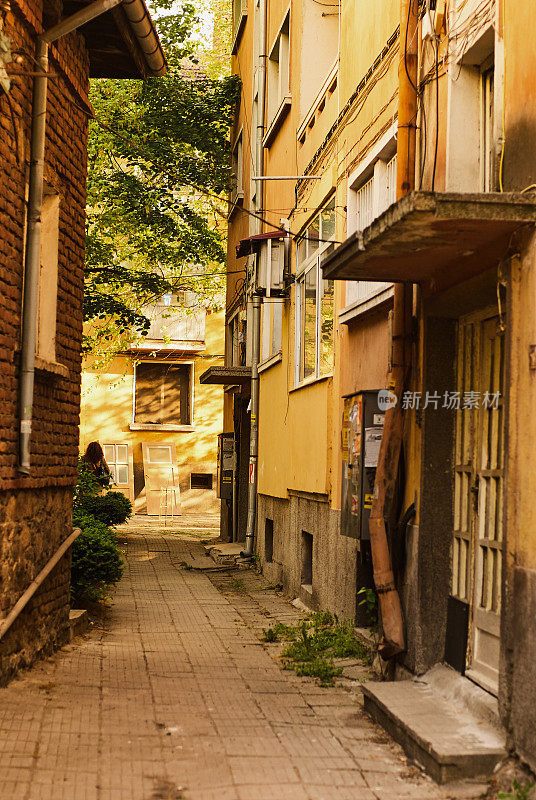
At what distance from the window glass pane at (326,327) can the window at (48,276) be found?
361 centimetres

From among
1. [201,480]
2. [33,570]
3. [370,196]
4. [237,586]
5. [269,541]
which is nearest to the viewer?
[33,570]

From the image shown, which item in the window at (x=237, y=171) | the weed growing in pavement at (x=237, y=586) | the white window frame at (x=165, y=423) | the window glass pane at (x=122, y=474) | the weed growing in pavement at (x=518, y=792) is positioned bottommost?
the weed growing in pavement at (x=237, y=586)

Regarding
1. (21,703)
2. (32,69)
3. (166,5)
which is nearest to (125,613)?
(21,703)

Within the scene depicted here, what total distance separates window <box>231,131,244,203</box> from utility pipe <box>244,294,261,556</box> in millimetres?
3711

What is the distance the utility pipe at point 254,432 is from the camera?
51.8 feet

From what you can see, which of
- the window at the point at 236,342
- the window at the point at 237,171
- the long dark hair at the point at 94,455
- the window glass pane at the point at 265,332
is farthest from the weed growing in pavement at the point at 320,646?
the long dark hair at the point at 94,455

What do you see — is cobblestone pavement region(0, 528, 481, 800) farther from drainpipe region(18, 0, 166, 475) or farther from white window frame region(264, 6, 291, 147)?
white window frame region(264, 6, 291, 147)

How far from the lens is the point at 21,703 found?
6.36 metres

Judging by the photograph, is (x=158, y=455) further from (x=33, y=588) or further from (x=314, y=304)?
(x=33, y=588)

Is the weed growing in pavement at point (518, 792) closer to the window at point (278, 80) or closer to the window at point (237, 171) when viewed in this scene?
the window at point (278, 80)

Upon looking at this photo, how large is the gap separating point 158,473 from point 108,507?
12911 mm

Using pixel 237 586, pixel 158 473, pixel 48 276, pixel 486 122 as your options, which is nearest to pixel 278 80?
pixel 237 586

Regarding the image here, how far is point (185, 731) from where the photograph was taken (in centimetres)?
595

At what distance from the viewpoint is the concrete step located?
5031 millimetres
